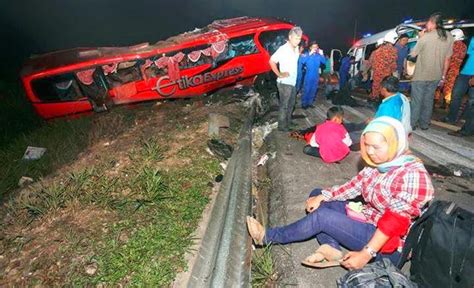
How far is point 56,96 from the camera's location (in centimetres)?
843

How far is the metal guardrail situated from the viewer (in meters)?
2.55

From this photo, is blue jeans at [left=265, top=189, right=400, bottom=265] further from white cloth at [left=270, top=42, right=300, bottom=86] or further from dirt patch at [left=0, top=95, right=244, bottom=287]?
white cloth at [left=270, top=42, right=300, bottom=86]

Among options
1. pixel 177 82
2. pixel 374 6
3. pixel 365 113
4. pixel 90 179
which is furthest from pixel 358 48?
pixel 374 6

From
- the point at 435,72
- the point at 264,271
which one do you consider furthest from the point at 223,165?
the point at 435,72

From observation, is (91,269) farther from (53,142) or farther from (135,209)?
(53,142)

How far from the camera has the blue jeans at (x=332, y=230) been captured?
233 cm

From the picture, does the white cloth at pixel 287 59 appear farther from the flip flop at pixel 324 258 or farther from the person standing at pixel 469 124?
the flip flop at pixel 324 258

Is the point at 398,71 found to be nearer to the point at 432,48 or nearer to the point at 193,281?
the point at 432,48

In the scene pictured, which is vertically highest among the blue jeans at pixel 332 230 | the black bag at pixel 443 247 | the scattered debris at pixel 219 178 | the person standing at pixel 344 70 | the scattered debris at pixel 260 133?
the black bag at pixel 443 247

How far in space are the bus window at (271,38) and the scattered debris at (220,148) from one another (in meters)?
5.13

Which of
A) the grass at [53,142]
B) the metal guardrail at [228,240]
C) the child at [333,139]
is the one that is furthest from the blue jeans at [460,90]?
the grass at [53,142]

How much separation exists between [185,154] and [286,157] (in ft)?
5.30

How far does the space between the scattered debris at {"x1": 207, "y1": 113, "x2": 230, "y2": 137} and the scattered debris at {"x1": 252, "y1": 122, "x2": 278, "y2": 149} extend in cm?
58

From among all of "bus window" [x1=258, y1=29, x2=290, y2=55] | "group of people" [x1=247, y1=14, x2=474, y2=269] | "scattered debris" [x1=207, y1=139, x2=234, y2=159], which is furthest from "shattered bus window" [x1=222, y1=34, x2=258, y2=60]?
"group of people" [x1=247, y1=14, x2=474, y2=269]
